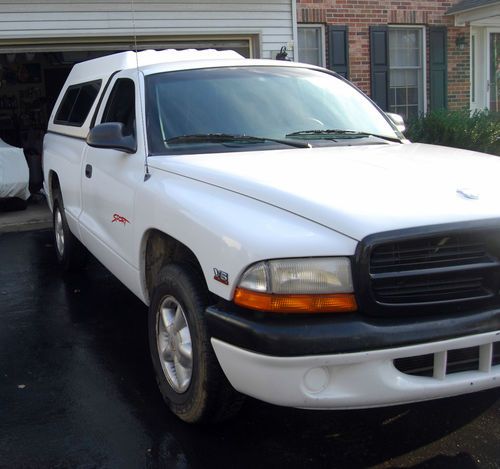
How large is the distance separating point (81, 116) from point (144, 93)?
1813mm

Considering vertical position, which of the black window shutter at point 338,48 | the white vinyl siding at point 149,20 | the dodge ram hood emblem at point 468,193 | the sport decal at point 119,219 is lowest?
the sport decal at point 119,219

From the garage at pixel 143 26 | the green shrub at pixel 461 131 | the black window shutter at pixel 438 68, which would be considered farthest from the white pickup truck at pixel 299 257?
the black window shutter at pixel 438 68

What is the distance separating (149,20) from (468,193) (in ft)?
26.1

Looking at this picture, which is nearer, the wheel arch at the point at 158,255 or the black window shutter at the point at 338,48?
the wheel arch at the point at 158,255

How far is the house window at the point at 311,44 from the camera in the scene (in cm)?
1136

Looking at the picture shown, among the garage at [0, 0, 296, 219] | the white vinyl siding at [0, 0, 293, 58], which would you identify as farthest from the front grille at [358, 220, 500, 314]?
the white vinyl siding at [0, 0, 293, 58]

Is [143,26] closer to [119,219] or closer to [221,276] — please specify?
[119,219]

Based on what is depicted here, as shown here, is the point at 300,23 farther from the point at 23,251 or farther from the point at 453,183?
the point at 453,183

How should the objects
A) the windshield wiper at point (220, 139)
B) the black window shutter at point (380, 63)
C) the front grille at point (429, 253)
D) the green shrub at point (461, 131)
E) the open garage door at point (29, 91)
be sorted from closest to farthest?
the front grille at point (429, 253) → the windshield wiper at point (220, 139) → the green shrub at point (461, 131) → the black window shutter at point (380, 63) → the open garage door at point (29, 91)

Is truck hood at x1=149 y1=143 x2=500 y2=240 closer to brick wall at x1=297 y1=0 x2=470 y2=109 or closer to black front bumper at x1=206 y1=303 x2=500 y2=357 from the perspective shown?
black front bumper at x1=206 y1=303 x2=500 y2=357

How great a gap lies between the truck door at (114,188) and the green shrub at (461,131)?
657cm

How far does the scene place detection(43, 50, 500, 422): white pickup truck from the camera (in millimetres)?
2504

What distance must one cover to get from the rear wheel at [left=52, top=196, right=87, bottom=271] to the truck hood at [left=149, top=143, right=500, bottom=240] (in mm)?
2747

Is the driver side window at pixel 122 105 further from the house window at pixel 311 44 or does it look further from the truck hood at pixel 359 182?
the house window at pixel 311 44
